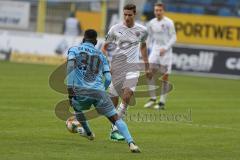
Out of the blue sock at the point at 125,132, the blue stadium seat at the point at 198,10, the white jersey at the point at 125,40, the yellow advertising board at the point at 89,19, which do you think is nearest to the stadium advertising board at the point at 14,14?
the yellow advertising board at the point at 89,19

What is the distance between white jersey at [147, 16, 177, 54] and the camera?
21.7 m

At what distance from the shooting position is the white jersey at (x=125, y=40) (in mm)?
15242

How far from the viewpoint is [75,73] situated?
42.2 ft

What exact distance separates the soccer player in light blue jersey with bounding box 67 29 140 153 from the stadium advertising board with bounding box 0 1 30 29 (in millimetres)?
27248

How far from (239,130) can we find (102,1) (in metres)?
24.2

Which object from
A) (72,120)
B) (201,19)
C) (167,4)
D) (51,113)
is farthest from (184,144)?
(167,4)

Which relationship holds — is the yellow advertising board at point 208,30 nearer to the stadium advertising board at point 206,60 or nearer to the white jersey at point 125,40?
the stadium advertising board at point 206,60

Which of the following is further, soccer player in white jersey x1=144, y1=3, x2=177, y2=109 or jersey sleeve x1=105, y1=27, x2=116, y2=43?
soccer player in white jersey x1=144, y1=3, x2=177, y2=109

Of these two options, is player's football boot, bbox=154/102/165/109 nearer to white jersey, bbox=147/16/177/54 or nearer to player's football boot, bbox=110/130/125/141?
white jersey, bbox=147/16/177/54

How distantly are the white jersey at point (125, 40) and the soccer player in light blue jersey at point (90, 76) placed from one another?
7.78 ft

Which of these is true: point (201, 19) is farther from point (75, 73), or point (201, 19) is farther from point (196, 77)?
point (75, 73)

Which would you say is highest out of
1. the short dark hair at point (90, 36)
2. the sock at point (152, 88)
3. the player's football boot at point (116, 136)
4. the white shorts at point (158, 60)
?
the short dark hair at point (90, 36)

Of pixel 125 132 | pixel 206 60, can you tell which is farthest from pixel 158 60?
pixel 206 60

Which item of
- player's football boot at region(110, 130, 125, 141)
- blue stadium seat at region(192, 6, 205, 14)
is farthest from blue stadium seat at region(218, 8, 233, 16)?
player's football boot at region(110, 130, 125, 141)
